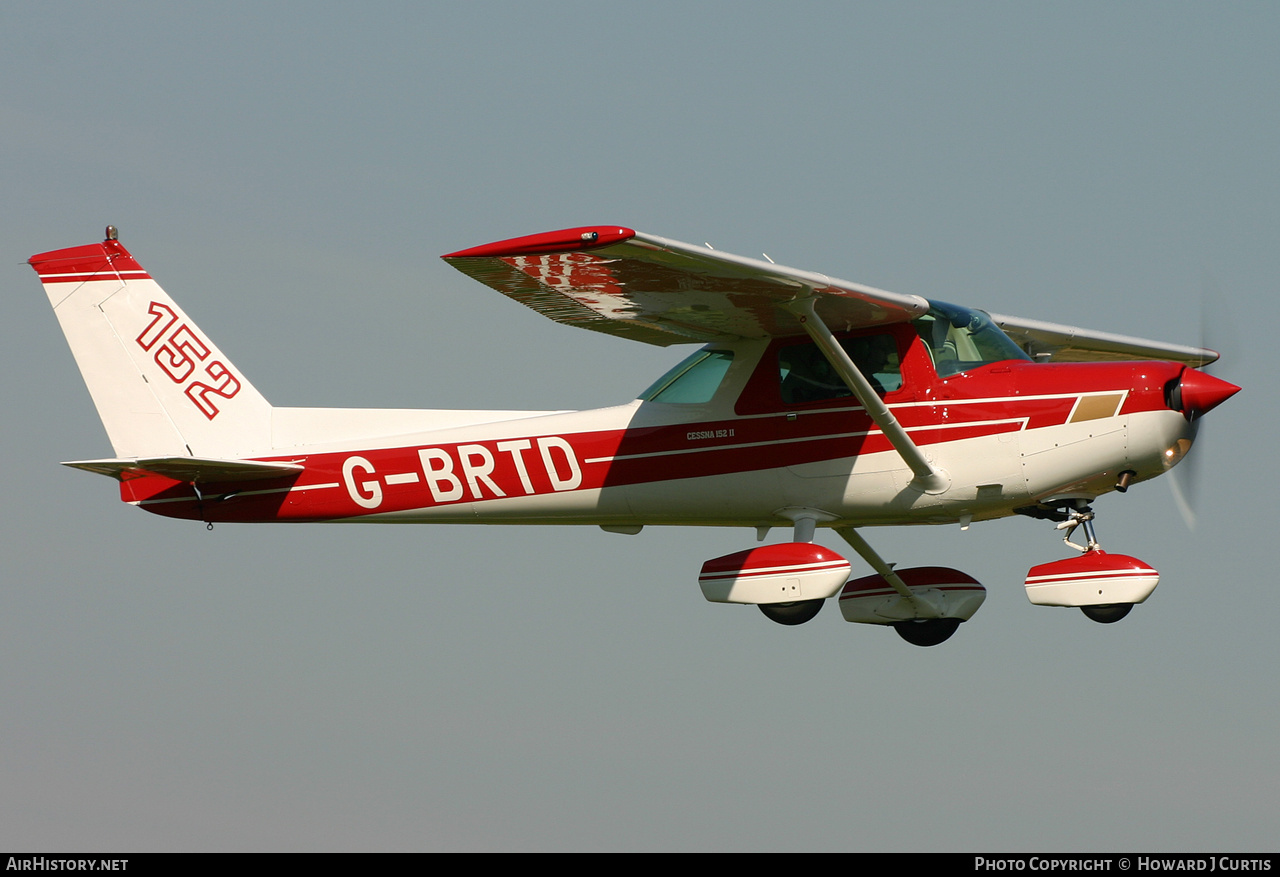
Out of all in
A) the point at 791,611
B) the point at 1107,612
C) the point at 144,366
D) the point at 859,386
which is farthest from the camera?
the point at 144,366

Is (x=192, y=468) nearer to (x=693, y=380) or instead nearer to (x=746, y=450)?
(x=693, y=380)

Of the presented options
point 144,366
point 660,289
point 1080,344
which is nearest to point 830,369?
point 660,289

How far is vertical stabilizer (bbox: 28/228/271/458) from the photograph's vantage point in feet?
42.4

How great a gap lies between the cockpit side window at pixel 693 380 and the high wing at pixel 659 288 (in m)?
0.17

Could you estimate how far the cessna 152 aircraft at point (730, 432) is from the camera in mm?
10883

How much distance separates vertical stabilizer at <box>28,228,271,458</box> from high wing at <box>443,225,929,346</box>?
3.26m

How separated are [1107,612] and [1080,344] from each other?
10.8 feet

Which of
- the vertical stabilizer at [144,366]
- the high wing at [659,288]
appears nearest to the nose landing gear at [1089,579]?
the high wing at [659,288]

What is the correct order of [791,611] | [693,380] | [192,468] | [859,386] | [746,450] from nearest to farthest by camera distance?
[859,386] → [791,611] → [746,450] → [693,380] → [192,468]

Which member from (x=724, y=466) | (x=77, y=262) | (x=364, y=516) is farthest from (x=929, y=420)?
(x=77, y=262)

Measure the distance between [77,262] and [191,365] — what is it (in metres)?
1.35

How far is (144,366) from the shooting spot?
13055mm

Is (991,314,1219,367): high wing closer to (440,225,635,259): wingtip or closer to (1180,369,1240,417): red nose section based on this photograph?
→ (1180,369,1240,417): red nose section

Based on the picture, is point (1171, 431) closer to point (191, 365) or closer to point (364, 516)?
point (364, 516)
